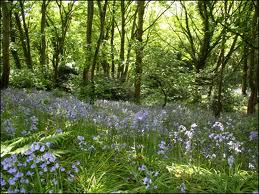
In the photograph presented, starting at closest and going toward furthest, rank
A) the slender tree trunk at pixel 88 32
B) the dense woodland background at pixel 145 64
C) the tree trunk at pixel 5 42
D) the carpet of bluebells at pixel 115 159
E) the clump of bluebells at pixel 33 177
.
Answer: the clump of bluebells at pixel 33 177, the carpet of bluebells at pixel 115 159, the tree trunk at pixel 5 42, the dense woodland background at pixel 145 64, the slender tree trunk at pixel 88 32

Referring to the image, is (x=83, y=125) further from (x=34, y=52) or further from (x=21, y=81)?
(x=34, y=52)

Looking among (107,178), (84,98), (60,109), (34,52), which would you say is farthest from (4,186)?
(34,52)

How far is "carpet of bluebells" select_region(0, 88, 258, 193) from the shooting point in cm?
429

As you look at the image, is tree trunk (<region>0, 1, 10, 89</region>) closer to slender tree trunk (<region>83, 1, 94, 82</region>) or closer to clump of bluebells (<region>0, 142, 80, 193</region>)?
slender tree trunk (<region>83, 1, 94, 82</region>)

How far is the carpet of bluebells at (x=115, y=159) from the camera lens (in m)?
4.29

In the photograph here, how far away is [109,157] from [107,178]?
791 millimetres

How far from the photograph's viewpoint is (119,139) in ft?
20.9

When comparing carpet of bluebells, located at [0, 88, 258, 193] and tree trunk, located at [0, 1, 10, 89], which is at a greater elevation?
tree trunk, located at [0, 1, 10, 89]

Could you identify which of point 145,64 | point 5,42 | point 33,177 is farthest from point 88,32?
point 33,177

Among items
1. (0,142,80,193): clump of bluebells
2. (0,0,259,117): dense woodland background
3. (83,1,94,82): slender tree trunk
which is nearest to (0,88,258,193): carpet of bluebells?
(0,142,80,193): clump of bluebells

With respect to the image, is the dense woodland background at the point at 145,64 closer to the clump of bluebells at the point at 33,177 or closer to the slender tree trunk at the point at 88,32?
the slender tree trunk at the point at 88,32

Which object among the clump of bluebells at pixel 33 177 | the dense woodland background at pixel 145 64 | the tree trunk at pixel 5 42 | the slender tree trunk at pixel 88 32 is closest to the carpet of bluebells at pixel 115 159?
the clump of bluebells at pixel 33 177

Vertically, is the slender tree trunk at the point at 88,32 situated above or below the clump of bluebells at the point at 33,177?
above

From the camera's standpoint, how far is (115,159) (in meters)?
5.41
